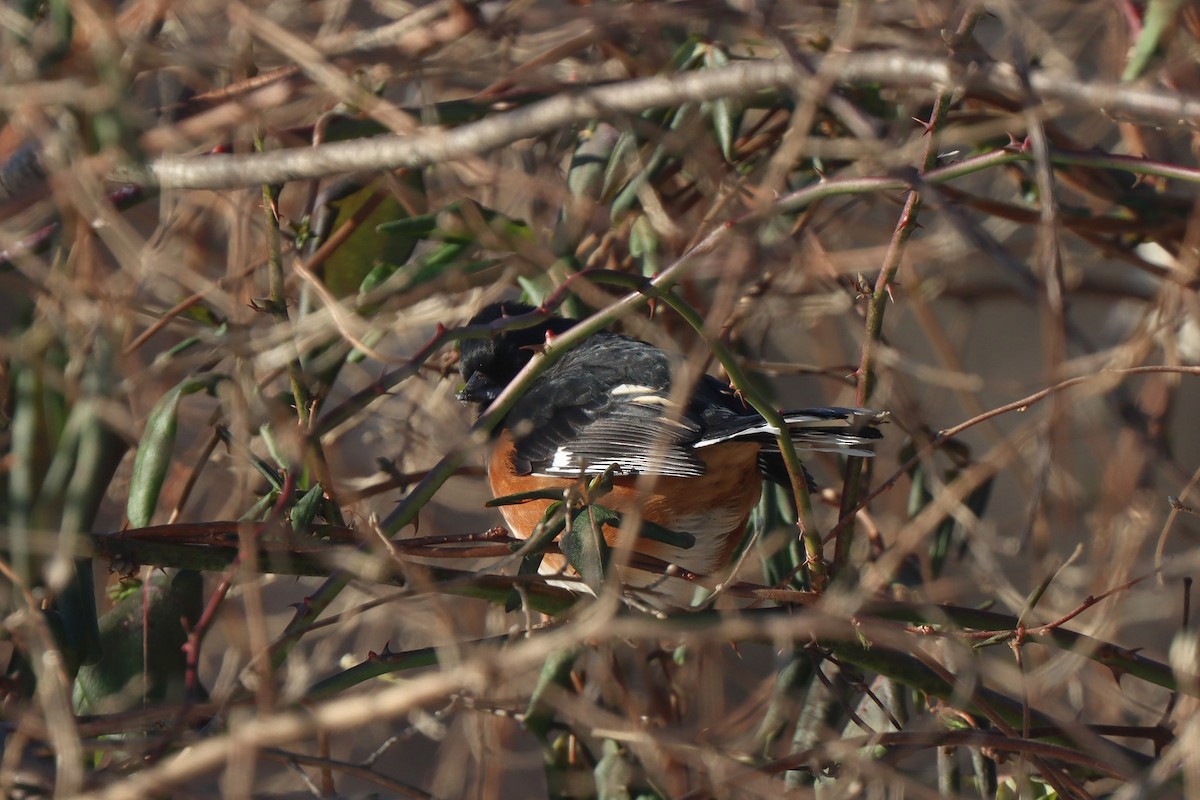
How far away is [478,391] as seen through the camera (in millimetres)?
3164

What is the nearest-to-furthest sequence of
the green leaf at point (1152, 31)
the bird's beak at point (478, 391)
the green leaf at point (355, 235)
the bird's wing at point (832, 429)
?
the bird's wing at point (832, 429) < the green leaf at point (1152, 31) < the green leaf at point (355, 235) < the bird's beak at point (478, 391)

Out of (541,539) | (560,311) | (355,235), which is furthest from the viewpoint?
(560,311)

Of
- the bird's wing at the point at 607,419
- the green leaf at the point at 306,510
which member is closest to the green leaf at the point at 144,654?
the green leaf at the point at 306,510

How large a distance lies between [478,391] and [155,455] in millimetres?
1026

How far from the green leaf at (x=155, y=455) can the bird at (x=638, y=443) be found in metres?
0.63

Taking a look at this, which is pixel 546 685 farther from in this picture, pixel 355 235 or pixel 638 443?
pixel 355 235

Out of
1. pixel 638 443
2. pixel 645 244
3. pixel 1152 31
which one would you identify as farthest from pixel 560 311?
pixel 1152 31

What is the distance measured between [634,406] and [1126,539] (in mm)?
1394

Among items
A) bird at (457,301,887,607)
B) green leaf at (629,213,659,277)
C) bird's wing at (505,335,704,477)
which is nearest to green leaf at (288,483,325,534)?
bird at (457,301,887,607)

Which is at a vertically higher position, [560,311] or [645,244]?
[645,244]

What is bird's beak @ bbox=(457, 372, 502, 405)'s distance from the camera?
3158mm

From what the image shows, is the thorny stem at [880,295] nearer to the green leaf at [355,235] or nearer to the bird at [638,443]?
the bird at [638,443]

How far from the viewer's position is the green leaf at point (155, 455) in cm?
228

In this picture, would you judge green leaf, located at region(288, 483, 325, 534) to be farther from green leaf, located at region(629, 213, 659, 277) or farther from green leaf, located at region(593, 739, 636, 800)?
green leaf, located at region(629, 213, 659, 277)
